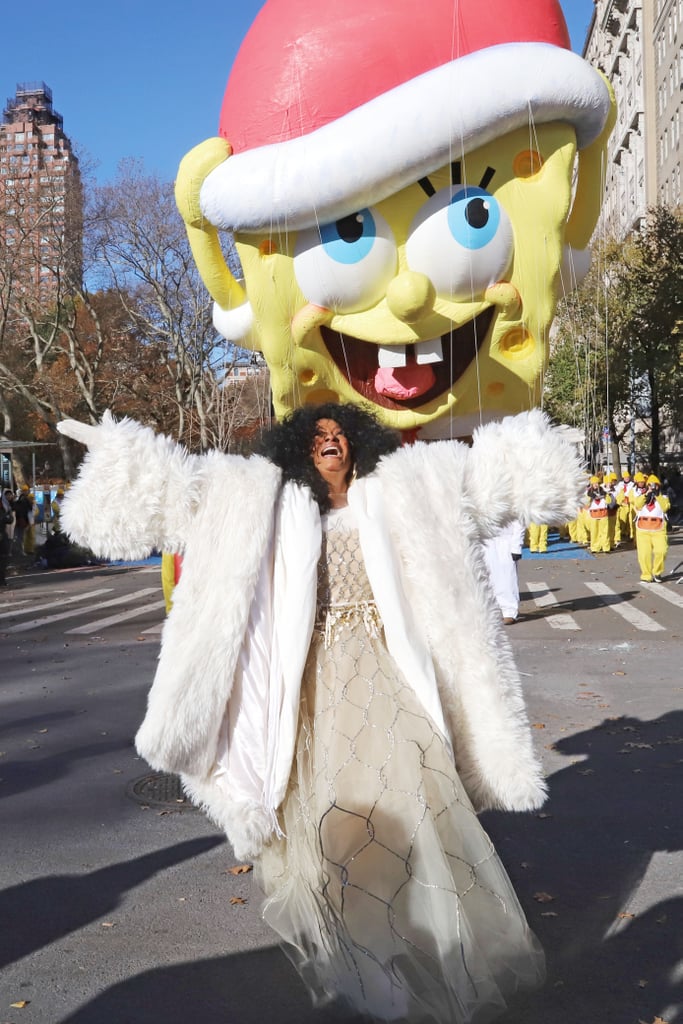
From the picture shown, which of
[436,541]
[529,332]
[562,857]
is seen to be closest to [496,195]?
[529,332]

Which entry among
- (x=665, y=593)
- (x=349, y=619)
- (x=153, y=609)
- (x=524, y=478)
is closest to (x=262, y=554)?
(x=349, y=619)

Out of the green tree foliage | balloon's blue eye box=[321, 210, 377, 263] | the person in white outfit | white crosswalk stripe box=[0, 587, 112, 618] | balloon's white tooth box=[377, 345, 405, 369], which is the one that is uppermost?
the green tree foliage

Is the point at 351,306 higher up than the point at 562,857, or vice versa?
the point at 351,306

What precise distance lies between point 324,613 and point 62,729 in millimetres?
4624

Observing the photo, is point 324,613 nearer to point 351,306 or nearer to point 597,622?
point 351,306

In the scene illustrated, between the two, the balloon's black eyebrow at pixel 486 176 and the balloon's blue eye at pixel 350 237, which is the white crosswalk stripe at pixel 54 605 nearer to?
the balloon's blue eye at pixel 350 237

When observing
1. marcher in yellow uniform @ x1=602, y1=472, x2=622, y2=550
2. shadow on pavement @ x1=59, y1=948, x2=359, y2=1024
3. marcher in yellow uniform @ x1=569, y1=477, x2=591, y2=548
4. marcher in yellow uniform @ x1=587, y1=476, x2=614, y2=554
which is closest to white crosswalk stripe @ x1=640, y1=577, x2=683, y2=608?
marcher in yellow uniform @ x1=587, y1=476, x2=614, y2=554

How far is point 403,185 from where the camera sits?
233 inches

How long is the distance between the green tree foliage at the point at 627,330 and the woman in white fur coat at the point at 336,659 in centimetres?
2722

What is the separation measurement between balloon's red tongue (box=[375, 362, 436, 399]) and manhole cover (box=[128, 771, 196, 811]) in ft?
8.62

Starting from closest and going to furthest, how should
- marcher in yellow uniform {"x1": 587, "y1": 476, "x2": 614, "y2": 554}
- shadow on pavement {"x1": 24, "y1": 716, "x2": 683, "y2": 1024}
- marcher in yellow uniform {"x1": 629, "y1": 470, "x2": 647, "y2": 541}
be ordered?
shadow on pavement {"x1": 24, "y1": 716, "x2": 683, "y2": 1024}, marcher in yellow uniform {"x1": 587, "y1": 476, "x2": 614, "y2": 554}, marcher in yellow uniform {"x1": 629, "y1": 470, "x2": 647, "y2": 541}

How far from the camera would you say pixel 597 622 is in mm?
13250

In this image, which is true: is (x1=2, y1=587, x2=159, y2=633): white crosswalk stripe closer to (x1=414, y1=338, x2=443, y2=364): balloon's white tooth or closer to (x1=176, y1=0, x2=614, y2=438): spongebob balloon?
(x1=176, y1=0, x2=614, y2=438): spongebob balloon

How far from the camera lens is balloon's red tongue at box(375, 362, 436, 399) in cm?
656
